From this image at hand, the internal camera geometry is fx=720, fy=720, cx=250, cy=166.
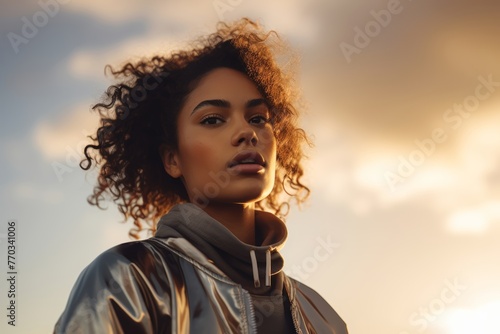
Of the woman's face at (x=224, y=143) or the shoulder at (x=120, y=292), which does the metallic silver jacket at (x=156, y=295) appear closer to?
the shoulder at (x=120, y=292)

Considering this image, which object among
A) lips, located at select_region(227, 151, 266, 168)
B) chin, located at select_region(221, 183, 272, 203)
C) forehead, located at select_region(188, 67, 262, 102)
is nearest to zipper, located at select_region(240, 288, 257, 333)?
chin, located at select_region(221, 183, 272, 203)

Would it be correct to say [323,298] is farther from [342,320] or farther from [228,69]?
[228,69]

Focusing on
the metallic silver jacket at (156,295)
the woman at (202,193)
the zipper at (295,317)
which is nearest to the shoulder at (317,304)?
the woman at (202,193)

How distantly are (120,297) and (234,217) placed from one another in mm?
754

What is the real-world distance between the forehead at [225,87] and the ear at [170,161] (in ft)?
0.92

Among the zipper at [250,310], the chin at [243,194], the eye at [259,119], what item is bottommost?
the zipper at [250,310]

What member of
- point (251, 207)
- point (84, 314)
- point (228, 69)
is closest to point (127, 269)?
point (84, 314)

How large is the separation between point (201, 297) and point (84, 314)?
1.67 ft

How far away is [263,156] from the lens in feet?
11.0

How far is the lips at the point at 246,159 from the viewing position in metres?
3.24

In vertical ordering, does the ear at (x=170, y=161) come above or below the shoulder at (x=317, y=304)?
above

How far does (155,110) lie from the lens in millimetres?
3775

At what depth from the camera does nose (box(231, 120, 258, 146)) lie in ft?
10.8

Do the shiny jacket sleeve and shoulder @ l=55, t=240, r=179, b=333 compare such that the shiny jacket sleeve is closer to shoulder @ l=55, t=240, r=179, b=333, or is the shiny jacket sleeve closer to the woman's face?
shoulder @ l=55, t=240, r=179, b=333
